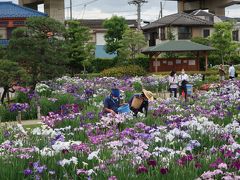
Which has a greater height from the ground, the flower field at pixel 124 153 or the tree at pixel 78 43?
the tree at pixel 78 43

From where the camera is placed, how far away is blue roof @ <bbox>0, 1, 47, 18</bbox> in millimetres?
40969

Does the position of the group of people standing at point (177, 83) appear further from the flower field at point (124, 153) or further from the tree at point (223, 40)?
the tree at point (223, 40)

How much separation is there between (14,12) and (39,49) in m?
22.5

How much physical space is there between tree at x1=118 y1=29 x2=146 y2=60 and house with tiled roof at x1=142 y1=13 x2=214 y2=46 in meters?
8.25

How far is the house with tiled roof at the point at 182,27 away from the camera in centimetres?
5366

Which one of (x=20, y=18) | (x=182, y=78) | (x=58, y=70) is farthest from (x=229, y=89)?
(x=20, y=18)

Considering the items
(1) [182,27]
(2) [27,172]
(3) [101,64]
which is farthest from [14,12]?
(2) [27,172]

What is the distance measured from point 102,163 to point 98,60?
42.1m

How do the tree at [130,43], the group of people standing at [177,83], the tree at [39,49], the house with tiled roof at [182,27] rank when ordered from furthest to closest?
the house with tiled roof at [182,27], the tree at [130,43], the tree at [39,49], the group of people standing at [177,83]

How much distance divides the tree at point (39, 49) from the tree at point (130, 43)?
23.7 metres

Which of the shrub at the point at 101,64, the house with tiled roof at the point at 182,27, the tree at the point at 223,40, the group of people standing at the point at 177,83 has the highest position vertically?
the house with tiled roof at the point at 182,27

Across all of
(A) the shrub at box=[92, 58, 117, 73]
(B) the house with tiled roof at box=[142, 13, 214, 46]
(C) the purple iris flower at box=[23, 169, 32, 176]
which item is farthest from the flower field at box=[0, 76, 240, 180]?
(B) the house with tiled roof at box=[142, 13, 214, 46]

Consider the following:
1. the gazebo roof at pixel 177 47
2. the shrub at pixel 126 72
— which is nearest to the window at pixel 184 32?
the gazebo roof at pixel 177 47

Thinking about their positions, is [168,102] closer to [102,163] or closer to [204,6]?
[102,163]
